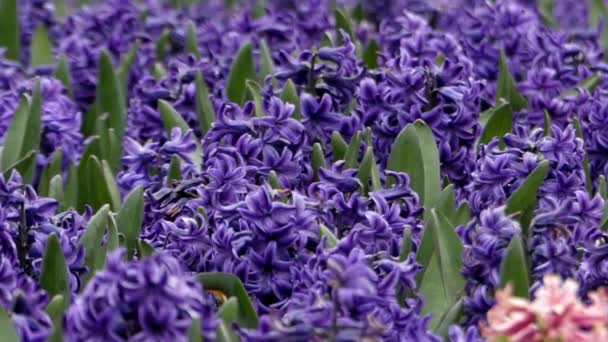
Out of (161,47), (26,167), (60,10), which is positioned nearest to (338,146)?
(26,167)

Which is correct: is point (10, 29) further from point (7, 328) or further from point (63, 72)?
point (7, 328)

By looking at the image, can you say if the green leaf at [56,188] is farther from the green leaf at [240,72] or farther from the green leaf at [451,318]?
the green leaf at [451,318]

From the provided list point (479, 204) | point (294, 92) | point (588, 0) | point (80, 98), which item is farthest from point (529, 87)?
point (588, 0)

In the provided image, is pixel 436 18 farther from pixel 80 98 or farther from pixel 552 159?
pixel 552 159

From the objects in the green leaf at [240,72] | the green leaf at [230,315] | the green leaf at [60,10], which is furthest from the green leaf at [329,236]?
the green leaf at [60,10]

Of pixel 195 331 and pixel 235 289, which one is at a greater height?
pixel 195 331
